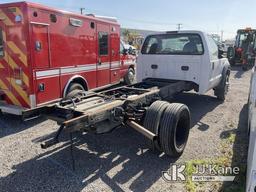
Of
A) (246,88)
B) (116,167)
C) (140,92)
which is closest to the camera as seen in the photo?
(116,167)

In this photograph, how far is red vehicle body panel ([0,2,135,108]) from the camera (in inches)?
215

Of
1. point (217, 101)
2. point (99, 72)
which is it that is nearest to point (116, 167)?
point (99, 72)

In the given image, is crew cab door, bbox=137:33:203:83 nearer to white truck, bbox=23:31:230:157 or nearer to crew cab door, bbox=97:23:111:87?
white truck, bbox=23:31:230:157

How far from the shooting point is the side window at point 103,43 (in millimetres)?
7938

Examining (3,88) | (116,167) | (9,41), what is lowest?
(116,167)

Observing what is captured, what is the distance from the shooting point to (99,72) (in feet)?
26.3

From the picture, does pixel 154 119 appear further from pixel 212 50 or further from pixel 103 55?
pixel 103 55

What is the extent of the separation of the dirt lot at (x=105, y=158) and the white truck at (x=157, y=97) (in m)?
0.48

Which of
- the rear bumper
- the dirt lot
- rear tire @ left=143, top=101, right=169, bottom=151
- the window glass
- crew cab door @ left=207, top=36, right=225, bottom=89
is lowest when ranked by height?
the dirt lot

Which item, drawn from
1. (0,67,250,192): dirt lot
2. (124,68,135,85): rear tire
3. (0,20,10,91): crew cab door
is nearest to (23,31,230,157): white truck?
(0,67,250,192): dirt lot

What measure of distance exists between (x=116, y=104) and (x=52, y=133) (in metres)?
2.12

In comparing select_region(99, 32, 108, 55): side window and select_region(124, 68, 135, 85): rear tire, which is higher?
select_region(99, 32, 108, 55): side window

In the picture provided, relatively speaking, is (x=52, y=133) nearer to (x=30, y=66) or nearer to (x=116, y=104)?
(x=30, y=66)

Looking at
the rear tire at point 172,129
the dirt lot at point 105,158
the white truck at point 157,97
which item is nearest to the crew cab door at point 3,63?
the dirt lot at point 105,158
